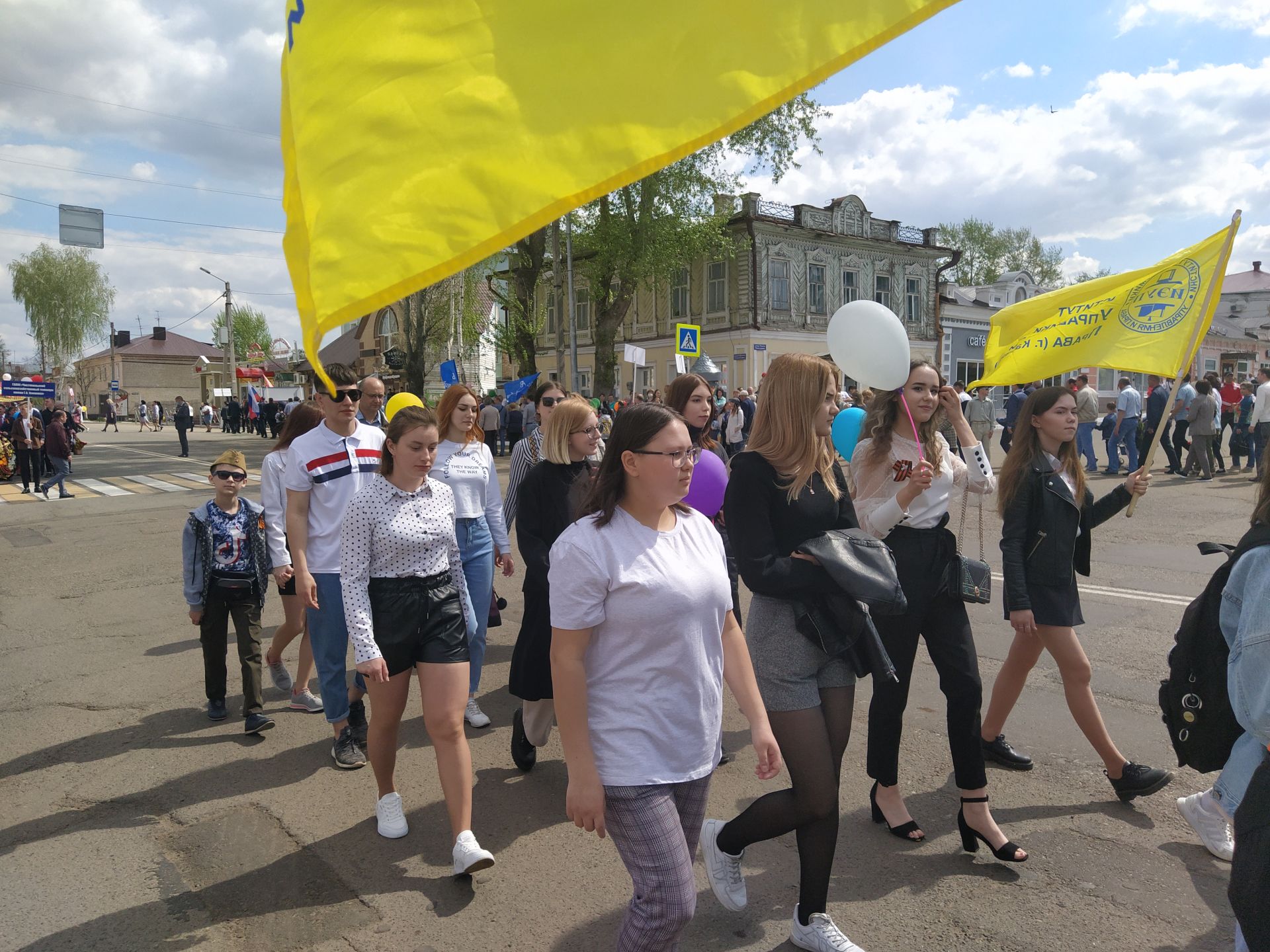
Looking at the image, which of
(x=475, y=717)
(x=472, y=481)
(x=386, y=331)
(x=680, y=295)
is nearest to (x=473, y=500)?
(x=472, y=481)

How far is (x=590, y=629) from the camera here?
229cm

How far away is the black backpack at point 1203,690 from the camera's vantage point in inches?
94.2

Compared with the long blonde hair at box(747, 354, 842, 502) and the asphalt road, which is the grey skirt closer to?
the long blonde hair at box(747, 354, 842, 502)

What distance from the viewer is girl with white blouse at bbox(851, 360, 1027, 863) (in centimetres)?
341

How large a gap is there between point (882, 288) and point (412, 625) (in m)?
40.4

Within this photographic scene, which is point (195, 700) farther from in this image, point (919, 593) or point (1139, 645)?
point (1139, 645)

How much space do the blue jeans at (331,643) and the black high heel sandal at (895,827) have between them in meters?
2.48

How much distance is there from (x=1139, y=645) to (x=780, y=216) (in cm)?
3307

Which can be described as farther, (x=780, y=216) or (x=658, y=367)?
(x=658, y=367)

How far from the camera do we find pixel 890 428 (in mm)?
3766

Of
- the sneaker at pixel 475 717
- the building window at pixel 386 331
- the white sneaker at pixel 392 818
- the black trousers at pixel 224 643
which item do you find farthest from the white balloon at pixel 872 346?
the building window at pixel 386 331

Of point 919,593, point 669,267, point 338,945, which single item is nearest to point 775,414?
point 919,593

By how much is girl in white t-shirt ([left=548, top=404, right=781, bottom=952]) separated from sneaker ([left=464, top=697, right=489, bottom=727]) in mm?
2770

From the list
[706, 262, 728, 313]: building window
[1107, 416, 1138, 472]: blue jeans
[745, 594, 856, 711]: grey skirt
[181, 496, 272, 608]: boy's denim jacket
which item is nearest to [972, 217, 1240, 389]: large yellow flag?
[745, 594, 856, 711]: grey skirt
